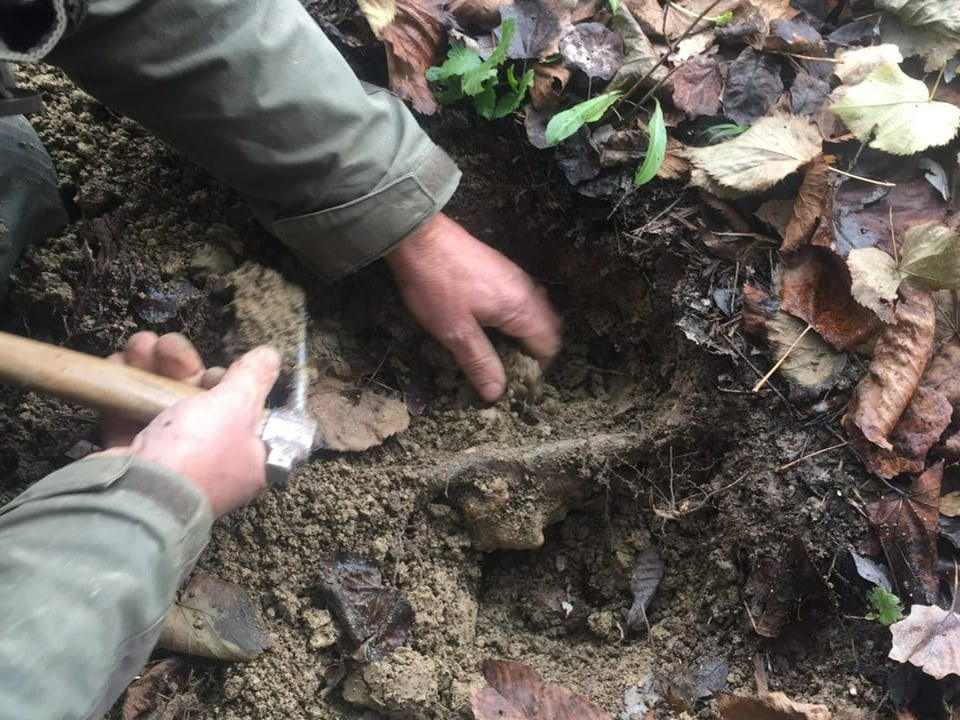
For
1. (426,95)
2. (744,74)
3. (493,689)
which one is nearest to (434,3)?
(426,95)

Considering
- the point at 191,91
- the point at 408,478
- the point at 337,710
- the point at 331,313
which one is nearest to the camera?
the point at 191,91

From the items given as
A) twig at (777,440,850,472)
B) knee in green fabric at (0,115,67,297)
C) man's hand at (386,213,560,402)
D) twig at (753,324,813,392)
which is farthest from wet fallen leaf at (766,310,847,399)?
knee in green fabric at (0,115,67,297)

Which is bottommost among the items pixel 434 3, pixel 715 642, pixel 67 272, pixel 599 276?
pixel 715 642

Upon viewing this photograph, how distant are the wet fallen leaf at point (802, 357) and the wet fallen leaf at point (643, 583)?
478 mm

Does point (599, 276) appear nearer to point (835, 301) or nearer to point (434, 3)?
point (835, 301)

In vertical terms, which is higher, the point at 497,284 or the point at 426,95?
the point at 426,95

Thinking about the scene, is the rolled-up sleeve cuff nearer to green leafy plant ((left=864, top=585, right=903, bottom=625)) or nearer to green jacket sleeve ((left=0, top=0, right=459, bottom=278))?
green jacket sleeve ((left=0, top=0, right=459, bottom=278))

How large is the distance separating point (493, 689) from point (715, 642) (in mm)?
468

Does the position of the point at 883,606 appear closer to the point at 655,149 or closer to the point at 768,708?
the point at 768,708

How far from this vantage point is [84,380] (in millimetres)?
1388

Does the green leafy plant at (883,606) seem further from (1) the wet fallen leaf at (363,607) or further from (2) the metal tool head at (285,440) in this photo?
(2) the metal tool head at (285,440)

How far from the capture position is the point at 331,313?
5.98ft

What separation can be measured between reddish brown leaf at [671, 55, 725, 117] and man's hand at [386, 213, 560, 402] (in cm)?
52

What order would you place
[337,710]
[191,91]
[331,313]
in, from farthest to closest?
1. [331,313]
2. [337,710]
3. [191,91]
